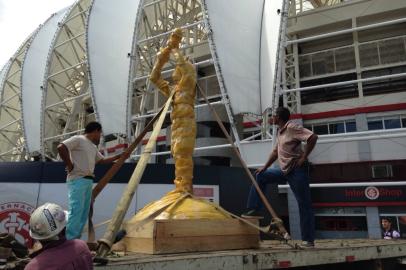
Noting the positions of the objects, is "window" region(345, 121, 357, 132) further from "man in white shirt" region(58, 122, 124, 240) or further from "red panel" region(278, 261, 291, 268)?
"red panel" region(278, 261, 291, 268)

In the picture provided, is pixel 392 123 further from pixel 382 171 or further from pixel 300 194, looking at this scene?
pixel 300 194

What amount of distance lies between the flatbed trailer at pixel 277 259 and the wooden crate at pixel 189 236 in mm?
187

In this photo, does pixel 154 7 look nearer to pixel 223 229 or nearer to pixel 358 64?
pixel 358 64

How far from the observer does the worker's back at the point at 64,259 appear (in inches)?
77.0

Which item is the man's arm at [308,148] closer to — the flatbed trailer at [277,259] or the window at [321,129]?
the flatbed trailer at [277,259]

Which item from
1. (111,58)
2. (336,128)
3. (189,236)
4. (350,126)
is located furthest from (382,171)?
(189,236)

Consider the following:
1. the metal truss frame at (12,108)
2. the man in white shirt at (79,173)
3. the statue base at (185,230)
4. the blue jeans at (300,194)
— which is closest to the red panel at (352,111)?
the blue jeans at (300,194)

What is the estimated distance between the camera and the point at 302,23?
78.9 ft

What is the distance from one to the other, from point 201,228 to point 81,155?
1648 mm

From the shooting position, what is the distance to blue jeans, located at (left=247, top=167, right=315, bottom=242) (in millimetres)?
4596

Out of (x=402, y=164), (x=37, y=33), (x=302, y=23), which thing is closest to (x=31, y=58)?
(x=37, y=33)

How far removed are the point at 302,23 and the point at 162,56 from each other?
2038cm

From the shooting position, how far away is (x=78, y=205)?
412 centimetres

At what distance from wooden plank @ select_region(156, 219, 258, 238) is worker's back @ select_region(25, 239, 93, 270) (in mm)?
1697
